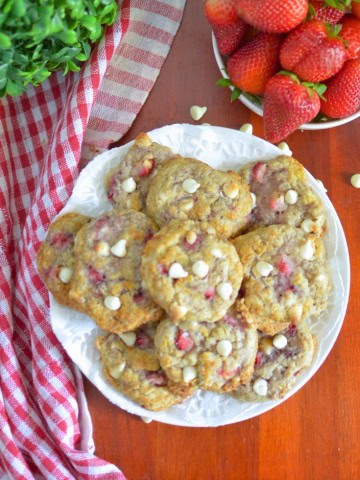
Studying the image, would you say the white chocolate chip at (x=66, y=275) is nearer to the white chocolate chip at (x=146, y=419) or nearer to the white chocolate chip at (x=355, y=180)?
the white chocolate chip at (x=146, y=419)

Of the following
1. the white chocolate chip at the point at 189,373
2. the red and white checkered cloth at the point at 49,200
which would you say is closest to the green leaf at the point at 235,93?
the red and white checkered cloth at the point at 49,200

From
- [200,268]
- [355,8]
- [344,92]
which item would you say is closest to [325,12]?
[355,8]

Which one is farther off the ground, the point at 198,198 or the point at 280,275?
the point at 198,198

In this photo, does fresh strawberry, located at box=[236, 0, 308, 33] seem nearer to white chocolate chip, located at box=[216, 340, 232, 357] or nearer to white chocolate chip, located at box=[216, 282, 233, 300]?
white chocolate chip, located at box=[216, 282, 233, 300]

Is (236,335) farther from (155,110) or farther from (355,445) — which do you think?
(155,110)

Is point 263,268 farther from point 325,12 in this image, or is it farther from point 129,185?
point 325,12

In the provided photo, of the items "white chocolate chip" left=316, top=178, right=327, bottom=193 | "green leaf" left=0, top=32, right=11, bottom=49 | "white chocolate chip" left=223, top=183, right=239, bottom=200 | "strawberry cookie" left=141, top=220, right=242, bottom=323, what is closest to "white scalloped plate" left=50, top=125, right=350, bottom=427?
"white chocolate chip" left=316, top=178, right=327, bottom=193
